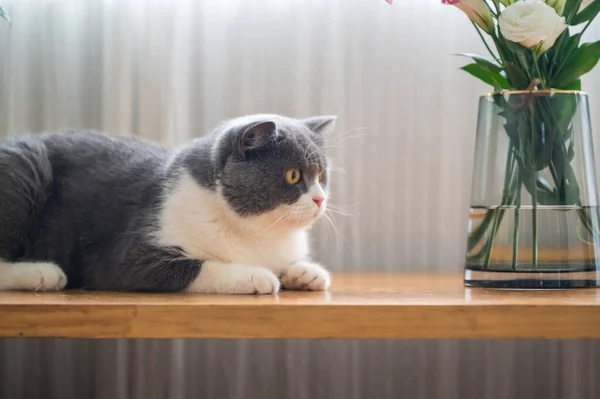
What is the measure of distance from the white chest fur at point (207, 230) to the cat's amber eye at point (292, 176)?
104mm

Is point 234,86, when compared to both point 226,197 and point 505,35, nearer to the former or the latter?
point 226,197

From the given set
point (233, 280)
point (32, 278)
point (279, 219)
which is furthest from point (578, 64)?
point (32, 278)

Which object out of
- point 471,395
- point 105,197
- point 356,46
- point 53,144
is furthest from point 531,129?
point 53,144

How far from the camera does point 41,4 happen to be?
5.55 feet

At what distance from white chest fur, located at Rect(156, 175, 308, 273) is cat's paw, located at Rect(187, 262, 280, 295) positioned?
0.22 feet

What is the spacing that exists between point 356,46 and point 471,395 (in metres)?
0.83

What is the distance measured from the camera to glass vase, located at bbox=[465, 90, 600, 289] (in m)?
1.19

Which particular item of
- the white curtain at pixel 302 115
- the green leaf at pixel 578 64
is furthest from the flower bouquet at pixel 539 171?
the white curtain at pixel 302 115

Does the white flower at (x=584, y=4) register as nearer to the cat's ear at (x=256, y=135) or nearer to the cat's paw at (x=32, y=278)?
the cat's ear at (x=256, y=135)

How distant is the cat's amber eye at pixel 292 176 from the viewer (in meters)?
1.27

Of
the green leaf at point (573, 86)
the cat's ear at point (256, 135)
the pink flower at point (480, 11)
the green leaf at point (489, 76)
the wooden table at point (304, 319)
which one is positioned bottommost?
the wooden table at point (304, 319)

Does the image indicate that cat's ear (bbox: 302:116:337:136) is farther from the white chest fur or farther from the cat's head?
the white chest fur

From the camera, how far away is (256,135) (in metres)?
1.24

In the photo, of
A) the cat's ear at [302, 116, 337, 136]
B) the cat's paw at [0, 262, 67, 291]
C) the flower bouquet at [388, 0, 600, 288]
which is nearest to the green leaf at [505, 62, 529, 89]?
the flower bouquet at [388, 0, 600, 288]
